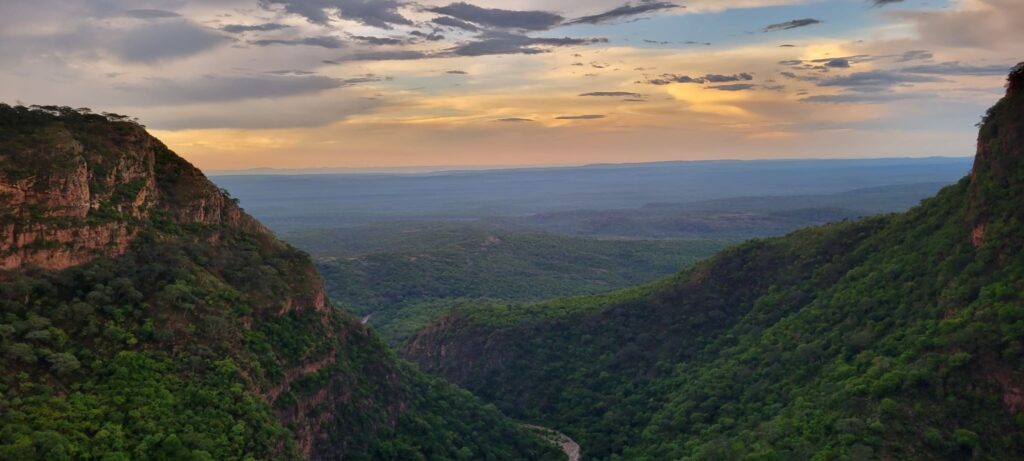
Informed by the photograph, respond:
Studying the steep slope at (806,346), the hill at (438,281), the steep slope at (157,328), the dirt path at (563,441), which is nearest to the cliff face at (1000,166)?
the steep slope at (806,346)

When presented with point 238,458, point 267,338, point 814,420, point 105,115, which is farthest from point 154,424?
point 814,420

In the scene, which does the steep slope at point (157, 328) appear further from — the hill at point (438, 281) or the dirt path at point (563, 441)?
the hill at point (438, 281)

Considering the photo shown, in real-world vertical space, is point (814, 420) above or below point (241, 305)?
below

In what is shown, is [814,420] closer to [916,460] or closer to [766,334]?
[916,460]

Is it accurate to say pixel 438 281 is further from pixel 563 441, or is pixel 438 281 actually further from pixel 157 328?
pixel 157 328

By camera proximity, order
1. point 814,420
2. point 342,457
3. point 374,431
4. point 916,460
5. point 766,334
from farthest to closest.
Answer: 1. point 766,334
2. point 374,431
3. point 342,457
4. point 814,420
5. point 916,460

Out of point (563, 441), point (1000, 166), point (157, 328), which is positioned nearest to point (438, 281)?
point (563, 441)
